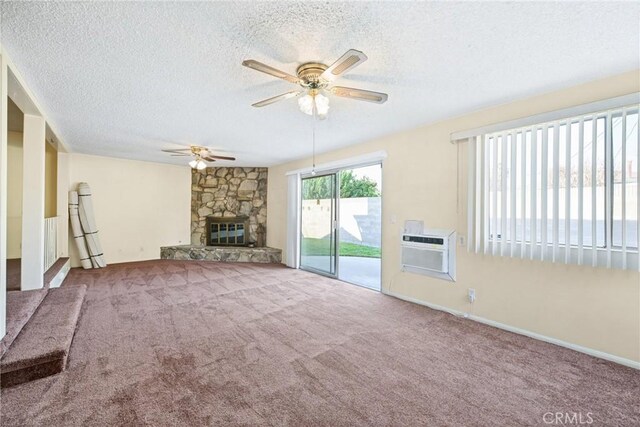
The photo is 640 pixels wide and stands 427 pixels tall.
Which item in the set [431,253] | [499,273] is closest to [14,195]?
[431,253]

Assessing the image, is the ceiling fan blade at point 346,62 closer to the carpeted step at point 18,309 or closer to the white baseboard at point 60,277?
the carpeted step at point 18,309

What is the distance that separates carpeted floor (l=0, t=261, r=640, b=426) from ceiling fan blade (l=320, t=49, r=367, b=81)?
2081 millimetres

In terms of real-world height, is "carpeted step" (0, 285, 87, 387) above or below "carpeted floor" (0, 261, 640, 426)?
above

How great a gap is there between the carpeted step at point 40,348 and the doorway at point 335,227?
3633 millimetres

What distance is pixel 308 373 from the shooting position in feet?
6.92

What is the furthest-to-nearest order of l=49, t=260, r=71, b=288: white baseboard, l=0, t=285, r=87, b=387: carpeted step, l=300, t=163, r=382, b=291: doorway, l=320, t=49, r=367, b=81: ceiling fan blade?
l=300, t=163, r=382, b=291: doorway < l=49, t=260, r=71, b=288: white baseboard < l=0, t=285, r=87, b=387: carpeted step < l=320, t=49, r=367, b=81: ceiling fan blade

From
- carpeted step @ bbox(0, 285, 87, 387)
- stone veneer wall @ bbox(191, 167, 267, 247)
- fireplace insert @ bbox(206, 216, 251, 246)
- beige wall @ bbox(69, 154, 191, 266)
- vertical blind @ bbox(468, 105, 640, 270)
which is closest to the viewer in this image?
carpeted step @ bbox(0, 285, 87, 387)

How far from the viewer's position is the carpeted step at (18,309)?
2117 mm

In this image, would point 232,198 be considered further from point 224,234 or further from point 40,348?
point 40,348

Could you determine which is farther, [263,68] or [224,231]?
[224,231]

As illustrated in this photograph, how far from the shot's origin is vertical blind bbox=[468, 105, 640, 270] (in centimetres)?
225

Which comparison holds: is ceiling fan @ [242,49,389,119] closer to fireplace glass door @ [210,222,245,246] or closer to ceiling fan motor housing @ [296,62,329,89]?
ceiling fan motor housing @ [296,62,329,89]

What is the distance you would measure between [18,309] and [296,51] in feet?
10.6

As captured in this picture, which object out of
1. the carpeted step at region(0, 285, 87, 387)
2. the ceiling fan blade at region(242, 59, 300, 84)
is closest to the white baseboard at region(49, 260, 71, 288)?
the carpeted step at region(0, 285, 87, 387)
